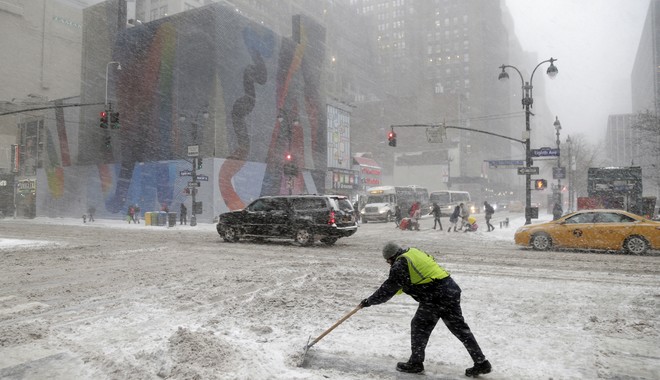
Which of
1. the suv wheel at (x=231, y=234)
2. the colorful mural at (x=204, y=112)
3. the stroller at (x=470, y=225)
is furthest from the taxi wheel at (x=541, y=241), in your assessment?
the colorful mural at (x=204, y=112)

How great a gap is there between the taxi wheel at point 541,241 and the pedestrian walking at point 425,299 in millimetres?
12092

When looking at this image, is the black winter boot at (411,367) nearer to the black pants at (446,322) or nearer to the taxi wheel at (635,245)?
the black pants at (446,322)

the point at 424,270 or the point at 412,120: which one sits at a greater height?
the point at 412,120

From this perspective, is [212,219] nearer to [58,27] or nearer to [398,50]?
[58,27]

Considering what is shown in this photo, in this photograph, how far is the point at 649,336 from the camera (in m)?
5.51

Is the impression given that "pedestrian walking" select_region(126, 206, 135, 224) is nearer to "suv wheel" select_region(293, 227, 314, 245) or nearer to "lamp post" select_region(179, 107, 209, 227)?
"lamp post" select_region(179, 107, 209, 227)

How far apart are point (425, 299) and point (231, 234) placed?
13959 millimetres

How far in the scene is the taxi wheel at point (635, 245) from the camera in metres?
13.4

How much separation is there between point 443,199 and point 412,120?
242 ft

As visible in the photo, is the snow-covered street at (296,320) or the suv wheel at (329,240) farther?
the suv wheel at (329,240)

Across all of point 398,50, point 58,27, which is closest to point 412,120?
point 398,50

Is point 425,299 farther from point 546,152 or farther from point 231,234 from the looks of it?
point 546,152

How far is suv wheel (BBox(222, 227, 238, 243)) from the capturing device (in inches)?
682

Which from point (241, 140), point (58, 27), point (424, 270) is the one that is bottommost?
point (424, 270)
